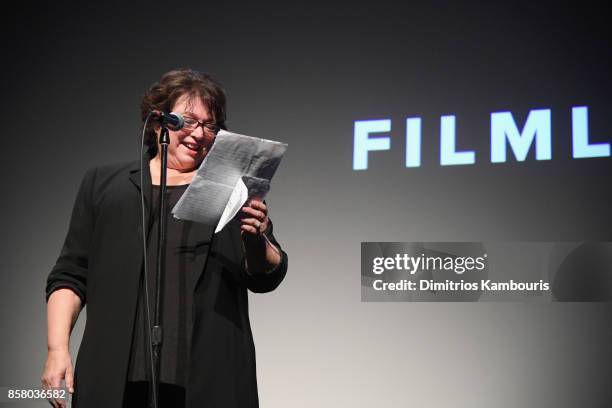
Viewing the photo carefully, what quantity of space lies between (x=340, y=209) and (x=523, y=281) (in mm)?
928

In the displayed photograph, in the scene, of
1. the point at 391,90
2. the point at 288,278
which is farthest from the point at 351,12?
the point at 288,278

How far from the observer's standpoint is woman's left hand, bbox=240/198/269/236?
1.40 metres

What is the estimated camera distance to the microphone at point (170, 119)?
1474 mm

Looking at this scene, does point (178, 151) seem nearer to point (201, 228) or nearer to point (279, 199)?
point (201, 228)

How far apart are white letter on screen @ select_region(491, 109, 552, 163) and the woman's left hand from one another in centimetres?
213

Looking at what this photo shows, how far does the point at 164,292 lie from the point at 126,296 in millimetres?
80

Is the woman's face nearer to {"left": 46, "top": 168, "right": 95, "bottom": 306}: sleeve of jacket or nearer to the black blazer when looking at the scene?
the black blazer

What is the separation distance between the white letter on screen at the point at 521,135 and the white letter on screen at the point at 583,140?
113 millimetres

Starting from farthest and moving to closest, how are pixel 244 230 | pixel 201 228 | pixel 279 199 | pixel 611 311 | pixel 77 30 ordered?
pixel 77 30, pixel 279 199, pixel 611 311, pixel 201 228, pixel 244 230

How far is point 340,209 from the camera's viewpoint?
136 inches

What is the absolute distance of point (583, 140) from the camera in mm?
3174

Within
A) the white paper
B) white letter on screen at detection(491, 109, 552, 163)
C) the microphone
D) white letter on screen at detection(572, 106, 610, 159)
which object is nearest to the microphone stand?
the microphone

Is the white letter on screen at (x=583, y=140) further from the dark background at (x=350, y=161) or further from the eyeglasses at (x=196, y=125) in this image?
the eyeglasses at (x=196, y=125)

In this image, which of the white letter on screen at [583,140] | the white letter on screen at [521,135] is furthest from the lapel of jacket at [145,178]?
the white letter on screen at [583,140]
